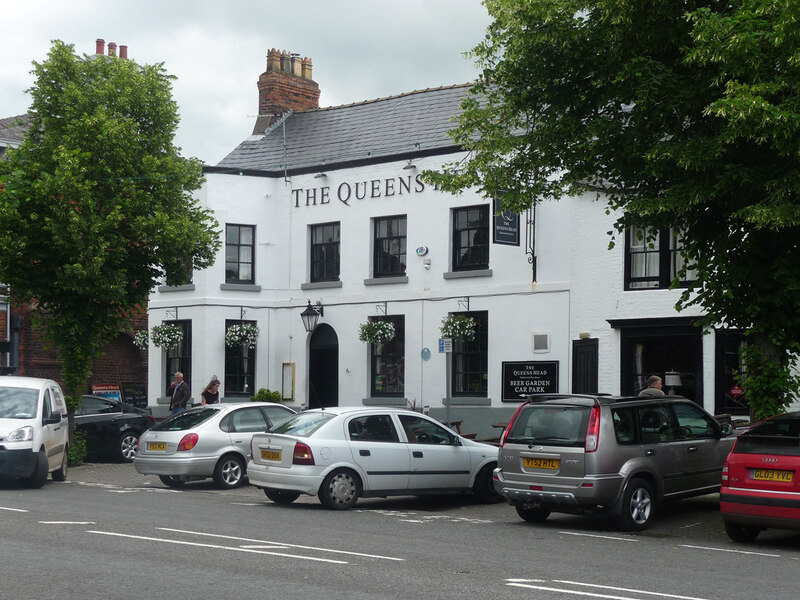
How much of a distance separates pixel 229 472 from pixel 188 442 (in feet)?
3.12

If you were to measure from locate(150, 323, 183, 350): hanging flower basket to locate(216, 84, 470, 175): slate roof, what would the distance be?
173 inches

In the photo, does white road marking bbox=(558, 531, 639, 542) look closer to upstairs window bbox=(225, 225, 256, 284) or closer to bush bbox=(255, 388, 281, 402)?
bush bbox=(255, 388, 281, 402)

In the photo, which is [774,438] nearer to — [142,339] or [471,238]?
[471,238]

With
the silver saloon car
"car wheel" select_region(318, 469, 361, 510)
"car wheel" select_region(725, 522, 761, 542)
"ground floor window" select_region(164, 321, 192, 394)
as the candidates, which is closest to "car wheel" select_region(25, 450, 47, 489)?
the silver saloon car

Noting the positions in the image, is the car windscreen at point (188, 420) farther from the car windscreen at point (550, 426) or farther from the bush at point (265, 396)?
the bush at point (265, 396)

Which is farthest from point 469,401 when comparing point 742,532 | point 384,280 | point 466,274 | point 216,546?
point 216,546

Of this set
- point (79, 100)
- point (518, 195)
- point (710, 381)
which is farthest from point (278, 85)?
point (518, 195)

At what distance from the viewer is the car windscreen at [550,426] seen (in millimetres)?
13539

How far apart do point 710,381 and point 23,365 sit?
77.8 feet

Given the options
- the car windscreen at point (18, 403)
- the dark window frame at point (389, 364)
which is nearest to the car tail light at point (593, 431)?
the car windscreen at point (18, 403)

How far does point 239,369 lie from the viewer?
30.4m

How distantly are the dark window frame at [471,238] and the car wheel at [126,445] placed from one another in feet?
28.4

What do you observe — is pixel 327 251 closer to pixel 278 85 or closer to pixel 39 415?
pixel 278 85

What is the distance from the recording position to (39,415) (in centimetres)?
1791
